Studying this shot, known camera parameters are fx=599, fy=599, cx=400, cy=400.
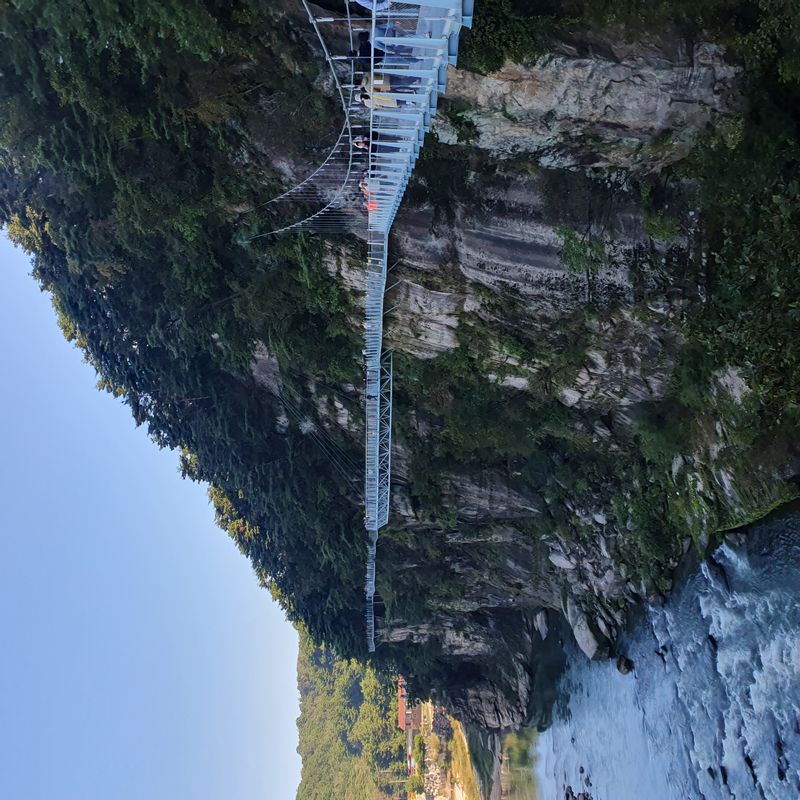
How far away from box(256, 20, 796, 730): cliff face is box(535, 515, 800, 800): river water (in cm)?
125

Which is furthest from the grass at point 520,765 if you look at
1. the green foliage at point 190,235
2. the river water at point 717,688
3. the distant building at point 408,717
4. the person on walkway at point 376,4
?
the person on walkway at point 376,4

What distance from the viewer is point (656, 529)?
20484 mm

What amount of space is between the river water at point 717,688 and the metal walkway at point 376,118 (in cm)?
1287

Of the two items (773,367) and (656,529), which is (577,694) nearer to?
(656,529)

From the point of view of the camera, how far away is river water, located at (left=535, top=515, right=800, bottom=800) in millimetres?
16062

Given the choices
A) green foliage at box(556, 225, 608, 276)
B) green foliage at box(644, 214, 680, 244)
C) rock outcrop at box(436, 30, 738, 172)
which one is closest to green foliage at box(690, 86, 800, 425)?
→ green foliage at box(644, 214, 680, 244)

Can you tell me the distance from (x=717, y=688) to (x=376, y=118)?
19353mm

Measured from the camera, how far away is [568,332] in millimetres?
18328

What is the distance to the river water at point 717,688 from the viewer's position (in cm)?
1606

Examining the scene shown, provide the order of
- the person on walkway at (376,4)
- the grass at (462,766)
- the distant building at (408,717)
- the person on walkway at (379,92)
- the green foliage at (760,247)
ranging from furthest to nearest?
the distant building at (408,717) → the grass at (462,766) → the green foliage at (760,247) → the person on walkway at (379,92) → the person on walkway at (376,4)

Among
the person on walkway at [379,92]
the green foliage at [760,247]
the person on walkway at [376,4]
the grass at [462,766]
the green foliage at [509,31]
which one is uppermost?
the green foliage at [509,31]

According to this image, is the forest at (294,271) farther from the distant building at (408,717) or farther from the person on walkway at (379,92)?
the distant building at (408,717)

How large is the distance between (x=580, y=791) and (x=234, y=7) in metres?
34.1

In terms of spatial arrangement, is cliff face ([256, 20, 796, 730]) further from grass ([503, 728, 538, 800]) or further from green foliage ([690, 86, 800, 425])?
grass ([503, 728, 538, 800])
